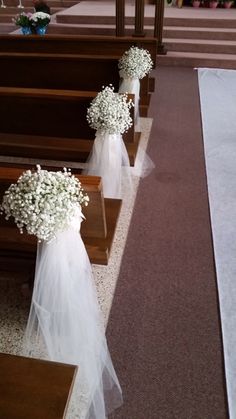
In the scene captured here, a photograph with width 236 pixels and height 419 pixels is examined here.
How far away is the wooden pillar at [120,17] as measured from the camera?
16.6 ft

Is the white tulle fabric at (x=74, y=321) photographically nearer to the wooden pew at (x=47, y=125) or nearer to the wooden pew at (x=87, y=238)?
the wooden pew at (x=87, y=238)

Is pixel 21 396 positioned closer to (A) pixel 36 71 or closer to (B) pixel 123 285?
(B) pixel 123 285

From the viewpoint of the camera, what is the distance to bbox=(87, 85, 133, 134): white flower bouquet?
201cm

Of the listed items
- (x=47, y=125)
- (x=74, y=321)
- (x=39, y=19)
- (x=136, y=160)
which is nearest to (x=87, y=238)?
(x=74, y=321)

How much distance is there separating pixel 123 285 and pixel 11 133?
1.52m

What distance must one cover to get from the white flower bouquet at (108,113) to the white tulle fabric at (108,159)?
58 mm

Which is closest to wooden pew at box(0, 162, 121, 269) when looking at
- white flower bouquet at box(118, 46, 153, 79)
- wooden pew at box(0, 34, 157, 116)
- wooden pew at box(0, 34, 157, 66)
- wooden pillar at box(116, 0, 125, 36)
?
white flower bouquet at box(118, 46, 153, 79)

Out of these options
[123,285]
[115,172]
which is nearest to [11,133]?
[115,172]

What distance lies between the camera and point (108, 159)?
85.0 inches

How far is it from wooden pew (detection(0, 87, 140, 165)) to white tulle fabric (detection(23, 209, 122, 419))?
3.93 ft

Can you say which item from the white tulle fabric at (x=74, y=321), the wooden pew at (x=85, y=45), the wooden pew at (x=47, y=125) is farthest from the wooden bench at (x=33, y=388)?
the wooden pew at (x=85, y=45)

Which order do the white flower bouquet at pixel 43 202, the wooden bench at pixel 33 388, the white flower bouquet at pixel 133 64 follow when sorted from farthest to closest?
the white flower bouquet at pixel 133 64 < the white flower bouquet at pixel 43 202 < the wooden bench at pixel 33 388

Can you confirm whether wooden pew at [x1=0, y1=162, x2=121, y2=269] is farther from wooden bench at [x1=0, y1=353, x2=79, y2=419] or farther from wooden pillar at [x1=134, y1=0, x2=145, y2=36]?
wooden pillar at [x1=134, y1=0, x2=145, y2=36]

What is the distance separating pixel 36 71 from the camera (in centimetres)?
292
